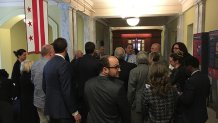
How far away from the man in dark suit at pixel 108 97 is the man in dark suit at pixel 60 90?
2.17ft

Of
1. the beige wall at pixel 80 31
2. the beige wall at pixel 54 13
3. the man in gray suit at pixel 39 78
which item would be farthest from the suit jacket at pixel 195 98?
the beige wall at pixel 80 31

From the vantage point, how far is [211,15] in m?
5.87

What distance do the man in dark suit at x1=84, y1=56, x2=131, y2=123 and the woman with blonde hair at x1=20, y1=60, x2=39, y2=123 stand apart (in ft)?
5.99

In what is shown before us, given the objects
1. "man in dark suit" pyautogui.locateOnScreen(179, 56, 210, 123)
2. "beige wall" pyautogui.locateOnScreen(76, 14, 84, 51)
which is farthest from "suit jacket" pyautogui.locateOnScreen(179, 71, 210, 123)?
"beige wall" pyautogui.locateOnScreen(76, 14, 84, 51)

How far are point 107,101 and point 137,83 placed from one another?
5.35 ft

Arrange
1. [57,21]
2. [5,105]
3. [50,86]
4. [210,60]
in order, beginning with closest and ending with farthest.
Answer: [5,105] < [50,86] < [210,60] < [57,21]

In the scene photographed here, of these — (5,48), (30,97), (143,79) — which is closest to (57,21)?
(5,48)

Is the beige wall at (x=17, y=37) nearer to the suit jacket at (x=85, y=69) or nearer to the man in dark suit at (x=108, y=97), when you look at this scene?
the suit jacket at (x=85, y=69)

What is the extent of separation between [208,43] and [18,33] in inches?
329

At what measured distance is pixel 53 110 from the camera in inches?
125

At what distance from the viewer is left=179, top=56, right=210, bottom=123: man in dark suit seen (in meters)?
3.00

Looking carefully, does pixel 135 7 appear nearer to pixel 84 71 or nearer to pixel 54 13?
pixel 54 13

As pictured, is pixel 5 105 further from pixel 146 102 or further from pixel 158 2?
pixel 158 2

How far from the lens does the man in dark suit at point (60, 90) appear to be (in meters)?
3.07
